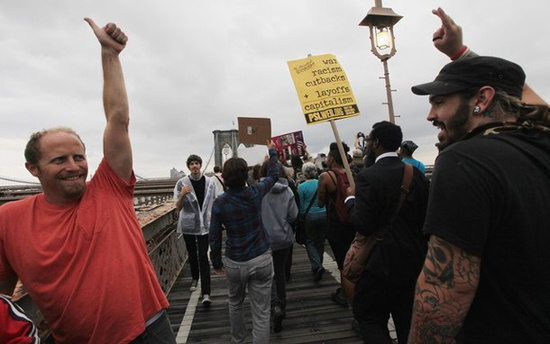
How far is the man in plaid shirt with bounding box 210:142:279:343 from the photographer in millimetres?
2975

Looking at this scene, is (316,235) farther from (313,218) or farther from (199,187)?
(199,187)

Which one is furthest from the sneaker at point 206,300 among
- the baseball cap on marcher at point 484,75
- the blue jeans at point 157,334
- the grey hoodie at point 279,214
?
the baseball cap on marcher at point 484,75

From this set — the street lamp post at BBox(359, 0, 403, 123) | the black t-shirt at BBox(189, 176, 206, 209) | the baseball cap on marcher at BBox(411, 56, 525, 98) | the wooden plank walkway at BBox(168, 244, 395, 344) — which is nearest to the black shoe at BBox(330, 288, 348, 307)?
the wooden plank walkway at BBox(168, 244, 395, 344)

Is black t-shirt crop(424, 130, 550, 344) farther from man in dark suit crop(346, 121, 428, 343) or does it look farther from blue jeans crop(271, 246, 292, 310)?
blue jeans crop(271, 246, 292, 310)

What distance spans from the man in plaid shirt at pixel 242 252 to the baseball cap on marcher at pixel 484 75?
211 cm

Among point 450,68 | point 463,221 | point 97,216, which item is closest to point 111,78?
point 97,216

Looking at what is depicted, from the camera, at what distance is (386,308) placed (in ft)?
7.68

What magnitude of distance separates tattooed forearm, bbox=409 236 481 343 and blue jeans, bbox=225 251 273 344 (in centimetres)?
203

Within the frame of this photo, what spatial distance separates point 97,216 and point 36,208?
0.33 metres

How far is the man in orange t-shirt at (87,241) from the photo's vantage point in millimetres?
1449

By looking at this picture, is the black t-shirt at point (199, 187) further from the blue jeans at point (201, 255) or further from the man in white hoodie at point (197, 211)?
the blue jeans at point (201, 255)

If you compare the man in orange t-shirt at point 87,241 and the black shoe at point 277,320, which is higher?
the man in orange t-shirt at point 87,241

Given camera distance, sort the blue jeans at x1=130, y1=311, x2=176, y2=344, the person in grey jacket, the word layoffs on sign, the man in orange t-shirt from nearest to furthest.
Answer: the man in orange t-shirt, the blue jeans at x1=130, y1=311, x2=176, y2=344, the word layoffs on sign, the person in grey jacket

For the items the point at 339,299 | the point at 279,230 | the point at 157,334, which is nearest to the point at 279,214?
the point at 279,230
